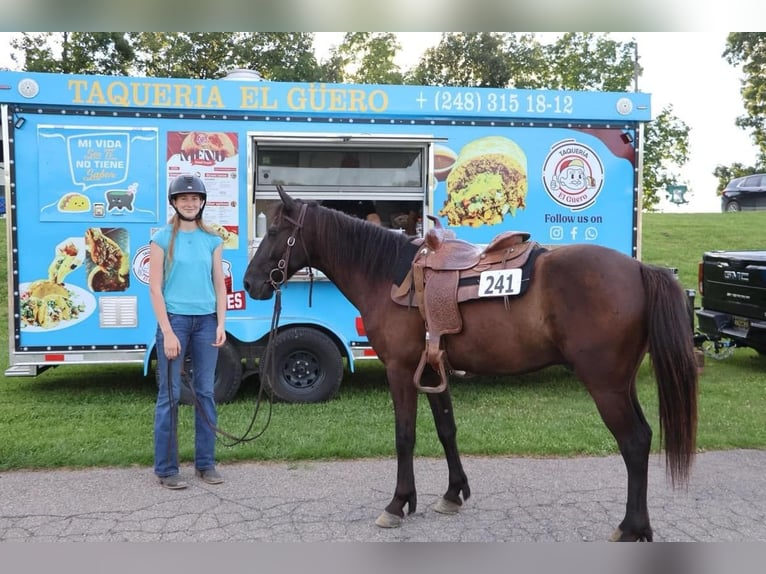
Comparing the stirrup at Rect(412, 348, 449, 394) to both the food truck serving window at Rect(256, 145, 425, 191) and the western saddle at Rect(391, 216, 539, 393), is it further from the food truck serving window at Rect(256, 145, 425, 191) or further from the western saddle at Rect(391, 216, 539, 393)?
the food truck serving window at Rect(256, 145, 425, 191)

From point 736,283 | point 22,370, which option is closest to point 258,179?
point 22,370

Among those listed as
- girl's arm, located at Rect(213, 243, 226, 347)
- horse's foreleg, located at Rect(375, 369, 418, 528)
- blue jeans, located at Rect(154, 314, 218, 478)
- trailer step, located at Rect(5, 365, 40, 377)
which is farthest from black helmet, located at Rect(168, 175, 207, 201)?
trailer step, located at Rect(5, 365, 40, 377)

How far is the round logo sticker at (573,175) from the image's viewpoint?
257 inches

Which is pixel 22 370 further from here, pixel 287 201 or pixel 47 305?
pixel 287 201

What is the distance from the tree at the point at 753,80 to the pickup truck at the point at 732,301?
1015 centimetres

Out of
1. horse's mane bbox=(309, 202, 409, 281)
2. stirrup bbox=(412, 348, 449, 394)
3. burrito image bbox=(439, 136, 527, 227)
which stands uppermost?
burrito image bbox=(439, 136, 527, 227)

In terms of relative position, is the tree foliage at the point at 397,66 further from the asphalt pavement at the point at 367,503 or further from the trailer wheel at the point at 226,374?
the asphalt pavement at the point at 367,503

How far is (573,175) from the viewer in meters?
6.57

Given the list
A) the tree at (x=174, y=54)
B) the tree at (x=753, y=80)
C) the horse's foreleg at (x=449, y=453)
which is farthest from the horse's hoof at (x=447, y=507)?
the tree at (x=174, y=54)

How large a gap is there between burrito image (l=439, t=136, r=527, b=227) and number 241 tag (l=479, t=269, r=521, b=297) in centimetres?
301

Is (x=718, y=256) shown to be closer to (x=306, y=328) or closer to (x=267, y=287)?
(x=306, y=328)

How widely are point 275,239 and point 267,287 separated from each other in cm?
31

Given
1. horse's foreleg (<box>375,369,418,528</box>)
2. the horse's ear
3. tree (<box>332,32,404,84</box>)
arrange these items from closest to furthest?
horse's foreleg (<box>375,369,418,528</box>)
the horse's ear
tree (<box>332,32,404,84</box>)

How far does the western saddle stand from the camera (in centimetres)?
348
